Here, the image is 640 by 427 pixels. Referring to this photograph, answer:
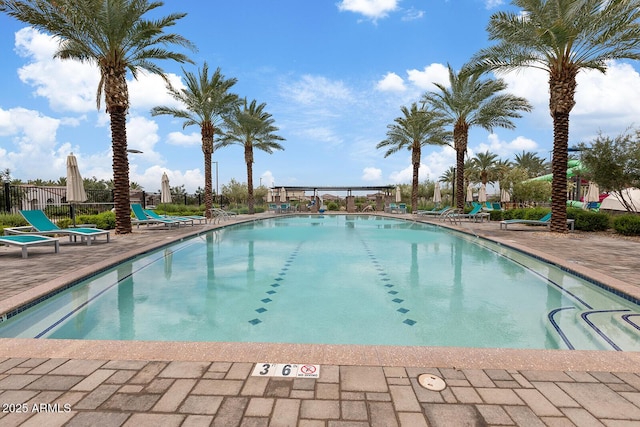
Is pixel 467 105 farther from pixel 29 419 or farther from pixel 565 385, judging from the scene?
pixel 29 419

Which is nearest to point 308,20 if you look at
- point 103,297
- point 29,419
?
point 103,297

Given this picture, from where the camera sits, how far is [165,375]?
242cm

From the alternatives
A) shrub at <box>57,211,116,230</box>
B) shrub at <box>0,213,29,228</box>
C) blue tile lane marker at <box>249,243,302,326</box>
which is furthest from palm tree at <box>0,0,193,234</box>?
blue tile lane marker at <box>249,243,302,326</box>

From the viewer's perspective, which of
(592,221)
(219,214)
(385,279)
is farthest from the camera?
(219,214)

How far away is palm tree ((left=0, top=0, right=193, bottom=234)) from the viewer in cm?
962

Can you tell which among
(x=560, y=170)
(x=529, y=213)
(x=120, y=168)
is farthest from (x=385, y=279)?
(x=529, y=213)

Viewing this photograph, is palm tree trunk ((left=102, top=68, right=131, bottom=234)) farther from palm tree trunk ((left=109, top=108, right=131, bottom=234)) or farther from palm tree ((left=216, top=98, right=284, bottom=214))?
palm tree ((left=216, top=98, right=284, bottom=214))

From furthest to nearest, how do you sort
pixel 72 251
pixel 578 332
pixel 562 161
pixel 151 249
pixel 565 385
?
pixel 562 161, pixel 151 249, pixel 72 251, pixel 578 332, pixel 565 385

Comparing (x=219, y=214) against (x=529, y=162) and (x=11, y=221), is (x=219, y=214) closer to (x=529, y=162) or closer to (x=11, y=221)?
(x=11, y=221)

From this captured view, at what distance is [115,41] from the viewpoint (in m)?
10.8

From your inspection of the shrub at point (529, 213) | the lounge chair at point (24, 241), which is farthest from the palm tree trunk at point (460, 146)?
the lounge chair at point (24, 241)

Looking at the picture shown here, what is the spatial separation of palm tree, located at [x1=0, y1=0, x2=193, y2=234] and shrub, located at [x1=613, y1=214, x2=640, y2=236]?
1699cm

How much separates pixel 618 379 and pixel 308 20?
17.2 metres

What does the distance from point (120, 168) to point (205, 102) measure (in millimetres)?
8830
